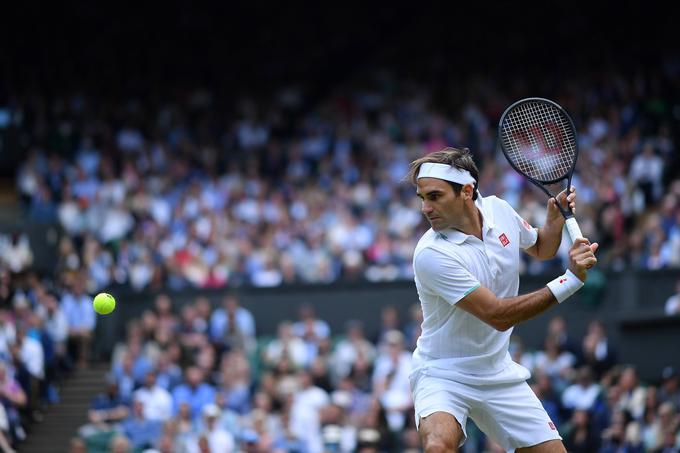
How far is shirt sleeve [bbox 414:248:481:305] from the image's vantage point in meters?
6.80

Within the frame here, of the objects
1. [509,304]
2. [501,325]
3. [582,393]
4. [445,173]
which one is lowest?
[582,393]

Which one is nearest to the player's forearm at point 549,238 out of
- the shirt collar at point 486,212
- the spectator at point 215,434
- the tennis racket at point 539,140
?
the tennis racket at point 539,140

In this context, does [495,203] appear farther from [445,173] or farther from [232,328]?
[232,328]

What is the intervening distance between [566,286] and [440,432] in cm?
107

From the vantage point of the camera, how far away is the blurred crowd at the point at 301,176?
17281 millimetres

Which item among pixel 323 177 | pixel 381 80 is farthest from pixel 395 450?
pixel 381 80

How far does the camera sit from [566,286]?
6598 millimetres

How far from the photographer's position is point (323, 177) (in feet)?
66.0

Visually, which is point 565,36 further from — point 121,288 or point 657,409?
point 657,409

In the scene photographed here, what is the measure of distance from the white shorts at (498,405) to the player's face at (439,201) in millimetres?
933

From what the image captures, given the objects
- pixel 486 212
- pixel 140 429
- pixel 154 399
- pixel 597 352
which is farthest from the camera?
pixel 154 399

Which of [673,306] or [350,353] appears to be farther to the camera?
[350,353]

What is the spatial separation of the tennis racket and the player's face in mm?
614

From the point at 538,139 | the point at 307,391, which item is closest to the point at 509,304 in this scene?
the point at 538,139
